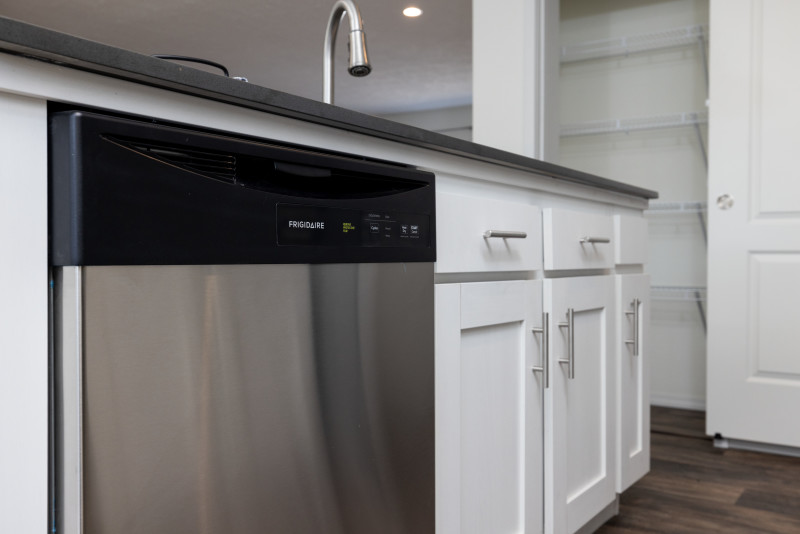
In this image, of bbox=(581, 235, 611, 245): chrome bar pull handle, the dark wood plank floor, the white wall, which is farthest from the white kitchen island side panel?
the white wall

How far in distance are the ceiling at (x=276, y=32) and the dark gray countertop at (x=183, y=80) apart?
12.4 ft

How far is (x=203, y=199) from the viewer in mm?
653

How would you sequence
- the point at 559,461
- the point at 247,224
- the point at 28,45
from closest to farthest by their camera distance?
the point at 28,45, the point at 247,224, the point at 559,461

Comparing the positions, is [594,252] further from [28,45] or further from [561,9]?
[561,9]

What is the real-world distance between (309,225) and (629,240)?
1.32 meters

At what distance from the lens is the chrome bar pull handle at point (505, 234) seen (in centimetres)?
119

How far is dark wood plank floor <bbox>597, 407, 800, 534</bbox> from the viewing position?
184cm

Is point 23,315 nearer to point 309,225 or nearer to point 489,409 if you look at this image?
point 309,225

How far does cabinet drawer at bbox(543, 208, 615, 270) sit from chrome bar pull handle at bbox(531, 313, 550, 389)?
4.5 inches

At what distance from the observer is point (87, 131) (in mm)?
568

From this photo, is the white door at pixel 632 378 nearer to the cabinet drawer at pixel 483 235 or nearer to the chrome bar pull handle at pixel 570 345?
the chrome bar pull handle at pixel 570 345

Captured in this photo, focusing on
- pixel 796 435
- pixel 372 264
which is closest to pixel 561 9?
pixel 796 435

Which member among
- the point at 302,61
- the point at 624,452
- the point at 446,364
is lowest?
the point at 624,452

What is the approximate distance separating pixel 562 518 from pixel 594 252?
0.62 metres
